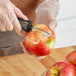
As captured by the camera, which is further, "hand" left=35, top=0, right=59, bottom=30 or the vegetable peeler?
"hand" left=35, top=0, right=59, bottom=30

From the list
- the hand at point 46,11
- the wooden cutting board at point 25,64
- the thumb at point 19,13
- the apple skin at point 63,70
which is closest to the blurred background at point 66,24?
the hand at point 46,11

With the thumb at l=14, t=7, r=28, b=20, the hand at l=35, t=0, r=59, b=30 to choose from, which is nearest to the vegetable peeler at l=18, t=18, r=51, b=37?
the thumb at l=14, t=7, r=28, b=20

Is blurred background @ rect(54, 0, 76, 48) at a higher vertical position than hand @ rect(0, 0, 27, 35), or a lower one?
lower

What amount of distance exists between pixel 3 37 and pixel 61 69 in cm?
70

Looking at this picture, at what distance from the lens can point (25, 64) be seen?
3.53ft

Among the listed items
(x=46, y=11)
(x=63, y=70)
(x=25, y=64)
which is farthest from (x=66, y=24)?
(x=63, y=70)

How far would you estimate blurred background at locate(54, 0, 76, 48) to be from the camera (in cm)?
230

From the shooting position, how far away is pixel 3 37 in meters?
1.34

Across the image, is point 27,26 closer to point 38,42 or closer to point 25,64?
point 38,42

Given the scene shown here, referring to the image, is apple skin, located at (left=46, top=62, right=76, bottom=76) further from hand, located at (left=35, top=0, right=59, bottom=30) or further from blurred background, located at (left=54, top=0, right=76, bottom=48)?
blurred background, located at (left=54, top=0, right=76, bottom=48)

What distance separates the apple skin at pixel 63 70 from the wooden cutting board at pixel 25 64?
0.91 ft

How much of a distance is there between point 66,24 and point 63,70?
179cm

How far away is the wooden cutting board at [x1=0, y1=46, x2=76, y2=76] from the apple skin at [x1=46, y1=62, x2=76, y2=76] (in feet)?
0.91

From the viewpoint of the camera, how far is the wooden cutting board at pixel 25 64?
1.01m
